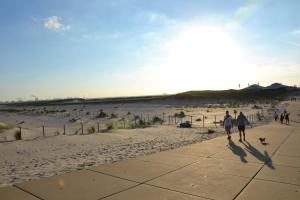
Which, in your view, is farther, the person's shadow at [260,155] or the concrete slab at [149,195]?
the person's shadow at [260,155]

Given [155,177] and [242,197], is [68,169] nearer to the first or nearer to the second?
[155,177]

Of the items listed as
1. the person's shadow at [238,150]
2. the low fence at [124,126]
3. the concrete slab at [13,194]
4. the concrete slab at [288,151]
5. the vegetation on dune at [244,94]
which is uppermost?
the vegetation on dune at [244,94]

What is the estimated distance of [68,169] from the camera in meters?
9.45

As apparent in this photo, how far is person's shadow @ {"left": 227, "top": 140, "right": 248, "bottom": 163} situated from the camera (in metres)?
10.7

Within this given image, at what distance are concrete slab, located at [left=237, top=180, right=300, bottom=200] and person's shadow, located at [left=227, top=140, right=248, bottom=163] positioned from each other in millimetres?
2748

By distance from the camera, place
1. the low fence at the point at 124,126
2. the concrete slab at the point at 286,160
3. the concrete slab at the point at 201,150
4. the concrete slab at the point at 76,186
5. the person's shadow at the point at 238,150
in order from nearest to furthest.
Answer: the concrete slab at the point at 76,186 → the concrete slab at the point at 286,160 → the person's shadow at the point at 238,150 → the concrete slab at the point at 201,150 → the low fence at the point at 124,126

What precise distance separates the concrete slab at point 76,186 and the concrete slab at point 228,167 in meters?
2.56

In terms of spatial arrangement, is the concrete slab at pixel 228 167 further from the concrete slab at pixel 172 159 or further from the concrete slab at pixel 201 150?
the concrete slab at pixel 201 150

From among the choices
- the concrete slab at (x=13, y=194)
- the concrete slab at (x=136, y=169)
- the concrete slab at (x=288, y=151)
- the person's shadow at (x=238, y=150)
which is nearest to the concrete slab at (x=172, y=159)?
the concrete slab at (x=136, y=169)

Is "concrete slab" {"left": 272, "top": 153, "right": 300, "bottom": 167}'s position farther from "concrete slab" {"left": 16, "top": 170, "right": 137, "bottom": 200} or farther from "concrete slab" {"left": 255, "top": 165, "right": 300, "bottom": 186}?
"concrete slab" {"left": 16, "top": 170, "right": 137, "bottom": 200}

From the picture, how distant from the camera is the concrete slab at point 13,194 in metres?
6.50

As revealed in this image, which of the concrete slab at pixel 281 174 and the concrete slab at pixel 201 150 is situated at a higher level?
the concrete slab at pixel 201 150

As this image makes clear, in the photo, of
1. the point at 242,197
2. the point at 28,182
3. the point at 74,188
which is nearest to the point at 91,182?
the point at 74,188

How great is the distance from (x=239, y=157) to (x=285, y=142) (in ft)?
15.2
